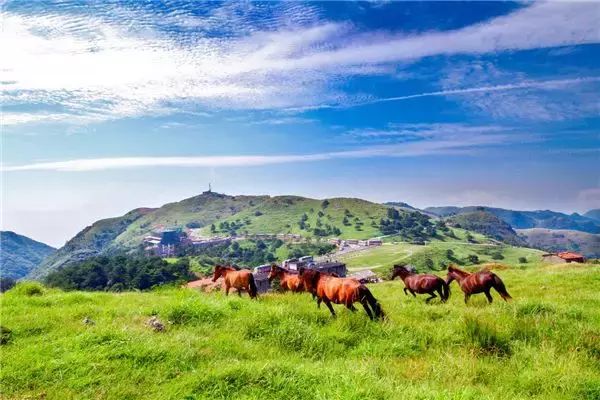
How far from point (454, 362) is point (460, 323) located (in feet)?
7.98

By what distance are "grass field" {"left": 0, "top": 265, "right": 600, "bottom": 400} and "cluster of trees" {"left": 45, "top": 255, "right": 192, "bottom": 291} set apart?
104 meters

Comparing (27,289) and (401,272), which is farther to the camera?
(401,272)

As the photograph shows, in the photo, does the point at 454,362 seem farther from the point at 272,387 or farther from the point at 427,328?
the point at 272,387

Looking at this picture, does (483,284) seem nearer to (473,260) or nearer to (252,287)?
(252,287)

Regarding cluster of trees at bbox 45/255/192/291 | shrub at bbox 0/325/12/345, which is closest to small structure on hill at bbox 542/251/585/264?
shrub at bbox 0/325/12/345

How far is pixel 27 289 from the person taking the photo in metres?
14.9

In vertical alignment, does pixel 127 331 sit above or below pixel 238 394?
above

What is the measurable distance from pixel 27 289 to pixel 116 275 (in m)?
113

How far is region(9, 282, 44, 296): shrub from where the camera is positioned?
14.6 meters

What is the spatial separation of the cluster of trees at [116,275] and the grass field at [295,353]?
10415cm

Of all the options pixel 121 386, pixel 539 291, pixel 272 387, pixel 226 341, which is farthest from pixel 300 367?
pixel 539 291

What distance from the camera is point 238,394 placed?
634 centimetres

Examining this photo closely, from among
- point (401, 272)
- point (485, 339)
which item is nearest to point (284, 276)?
point (401, 272)

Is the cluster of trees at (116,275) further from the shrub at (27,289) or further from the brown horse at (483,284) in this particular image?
the brown horse at (483,284)
